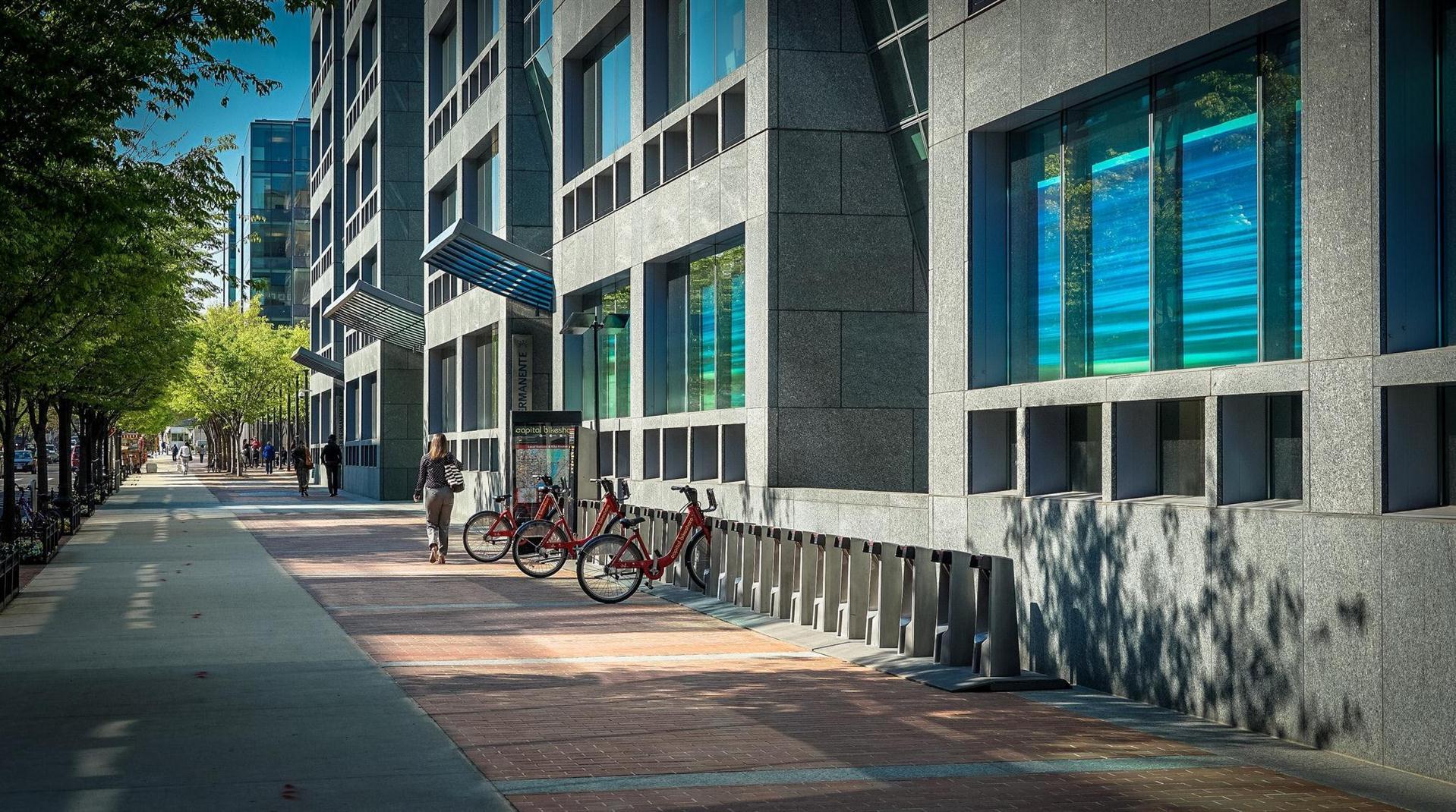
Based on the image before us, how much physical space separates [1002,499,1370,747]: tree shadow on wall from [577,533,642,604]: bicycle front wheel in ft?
17.2

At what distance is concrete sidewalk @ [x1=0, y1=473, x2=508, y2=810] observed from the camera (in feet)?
23.7

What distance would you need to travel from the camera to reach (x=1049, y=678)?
35.7ft

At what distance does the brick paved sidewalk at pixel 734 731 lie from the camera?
23.9ft

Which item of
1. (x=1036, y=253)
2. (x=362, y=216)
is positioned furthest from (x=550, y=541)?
(x=362, y=216)

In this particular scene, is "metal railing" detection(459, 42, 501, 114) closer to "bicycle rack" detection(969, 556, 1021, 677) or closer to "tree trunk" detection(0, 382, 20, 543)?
"tree trunk" detection(0, 382, 20, 543)

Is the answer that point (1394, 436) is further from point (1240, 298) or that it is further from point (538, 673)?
point (538, 673)

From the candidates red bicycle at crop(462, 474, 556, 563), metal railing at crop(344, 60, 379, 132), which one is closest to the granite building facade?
red bicycle at crop(462, 474, 556, 563)

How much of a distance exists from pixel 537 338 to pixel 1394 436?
2397 cm

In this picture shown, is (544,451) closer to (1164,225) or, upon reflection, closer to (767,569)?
(767,569)

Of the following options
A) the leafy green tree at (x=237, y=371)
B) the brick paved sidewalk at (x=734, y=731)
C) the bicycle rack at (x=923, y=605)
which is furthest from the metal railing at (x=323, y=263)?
the bicycle rack at (x=923, y=605)

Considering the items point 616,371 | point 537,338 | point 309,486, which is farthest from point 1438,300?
point 309,486

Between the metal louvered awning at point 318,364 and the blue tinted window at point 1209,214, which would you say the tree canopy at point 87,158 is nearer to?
the blue tinted window at point 1209,214

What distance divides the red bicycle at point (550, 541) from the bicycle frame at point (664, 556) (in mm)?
1370

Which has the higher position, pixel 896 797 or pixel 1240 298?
pixel 1240 298
